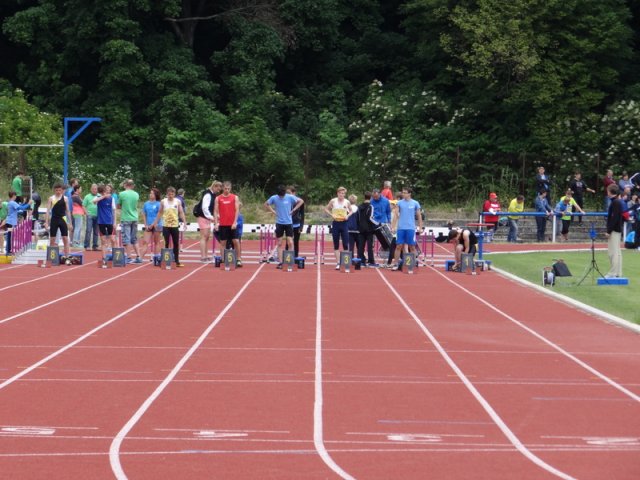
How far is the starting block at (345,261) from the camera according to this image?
80.8 feet

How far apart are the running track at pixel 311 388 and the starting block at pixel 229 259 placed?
5.16m

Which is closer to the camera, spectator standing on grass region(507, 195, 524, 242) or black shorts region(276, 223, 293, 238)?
black shorts region(276, 223, 293, 238)

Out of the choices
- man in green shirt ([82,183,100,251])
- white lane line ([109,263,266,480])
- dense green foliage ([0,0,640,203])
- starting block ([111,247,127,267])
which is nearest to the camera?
white lane line ([109,263,266,480])

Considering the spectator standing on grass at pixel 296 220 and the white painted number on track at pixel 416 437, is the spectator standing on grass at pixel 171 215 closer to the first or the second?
the spectator standing on grass at pixel 296 220

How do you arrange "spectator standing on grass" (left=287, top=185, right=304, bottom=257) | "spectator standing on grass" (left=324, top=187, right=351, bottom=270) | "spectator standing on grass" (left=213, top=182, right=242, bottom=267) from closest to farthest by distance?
"spectator standing on grass" (left=213, top=182, right=242, bottom=267) → "spectator standing on grass" (left=324, top=187, right=351, bottom=270) → "spectator standing on grass" (left=287, top=185, right=304, bottom=257)

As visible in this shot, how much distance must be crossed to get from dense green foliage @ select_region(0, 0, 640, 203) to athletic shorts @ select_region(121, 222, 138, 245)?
52.5ft

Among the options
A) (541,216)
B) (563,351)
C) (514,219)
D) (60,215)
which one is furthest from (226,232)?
(514,219)

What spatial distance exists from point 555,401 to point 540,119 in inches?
1360

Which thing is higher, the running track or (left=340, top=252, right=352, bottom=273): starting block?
(left=340, top=252, right=352, bottom=273): starting block

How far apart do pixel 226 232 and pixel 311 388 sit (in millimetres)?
13919

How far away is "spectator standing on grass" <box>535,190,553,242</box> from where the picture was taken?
35000 mm

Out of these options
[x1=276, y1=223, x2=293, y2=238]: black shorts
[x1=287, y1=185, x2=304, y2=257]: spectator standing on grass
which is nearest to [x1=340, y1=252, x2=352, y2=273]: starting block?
[x1=276, y1=223, x2=293, y2=238]: black shorts

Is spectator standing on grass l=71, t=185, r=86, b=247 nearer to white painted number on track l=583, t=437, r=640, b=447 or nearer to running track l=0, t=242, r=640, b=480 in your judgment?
running track l=0, t=242, r=640, b=480

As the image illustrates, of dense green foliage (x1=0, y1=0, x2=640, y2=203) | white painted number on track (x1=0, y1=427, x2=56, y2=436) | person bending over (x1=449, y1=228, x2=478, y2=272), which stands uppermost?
dense green foliage (x1=0, y1=0, x2=640, y2=203)
